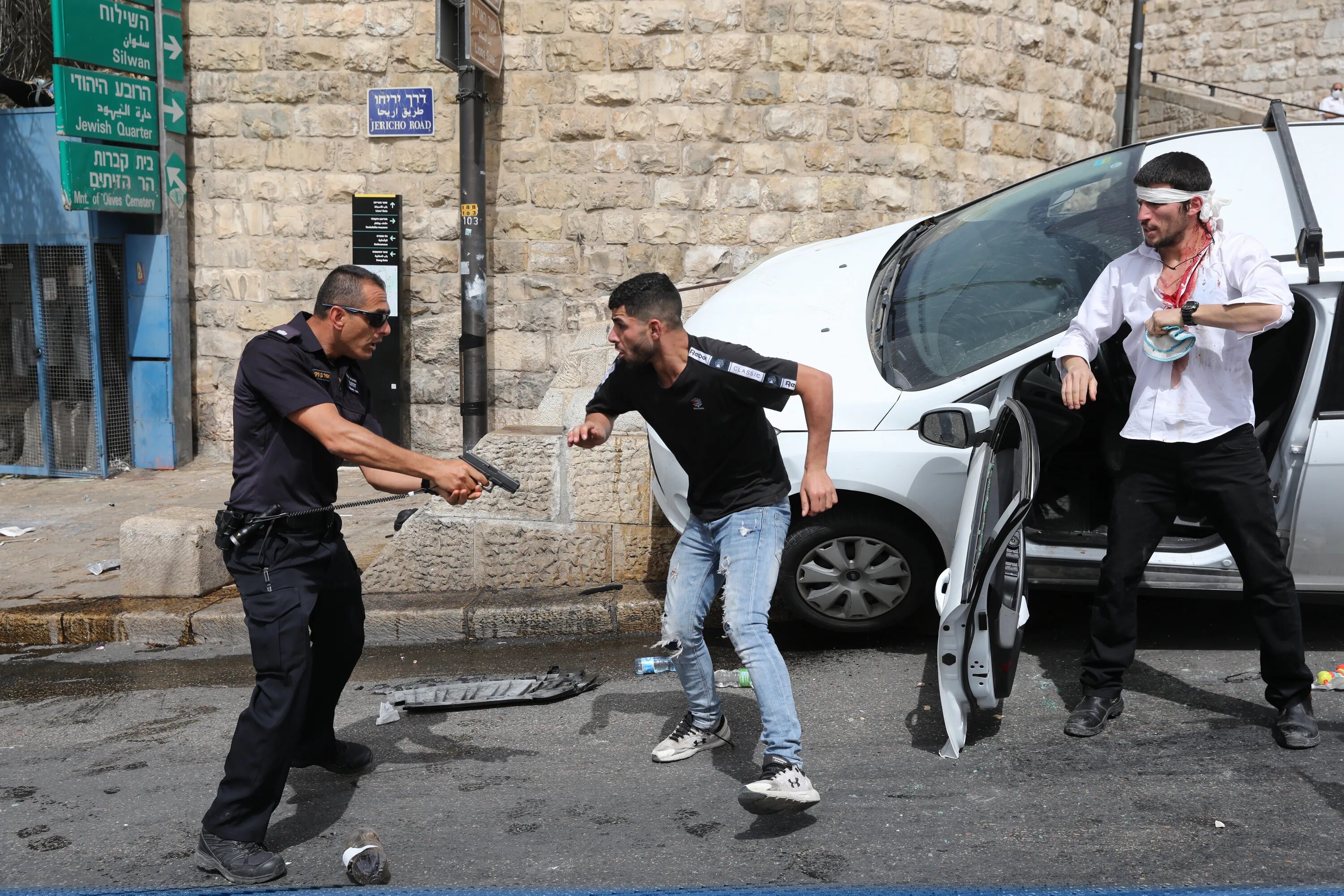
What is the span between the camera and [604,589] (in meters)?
5.98

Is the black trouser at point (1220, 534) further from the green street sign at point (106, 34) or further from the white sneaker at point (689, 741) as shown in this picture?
the green street sign at point (106, 34)

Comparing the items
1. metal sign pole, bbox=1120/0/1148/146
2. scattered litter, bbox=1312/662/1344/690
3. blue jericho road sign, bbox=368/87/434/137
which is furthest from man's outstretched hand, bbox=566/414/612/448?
metal sign pole, bbox=1120/0/1148/146

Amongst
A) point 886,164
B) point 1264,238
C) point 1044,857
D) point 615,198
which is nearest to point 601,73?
point 615,198

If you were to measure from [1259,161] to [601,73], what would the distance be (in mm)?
5793

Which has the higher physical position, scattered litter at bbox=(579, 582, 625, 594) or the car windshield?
the car windshield

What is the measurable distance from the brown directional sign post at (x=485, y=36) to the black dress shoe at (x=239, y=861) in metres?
6.25

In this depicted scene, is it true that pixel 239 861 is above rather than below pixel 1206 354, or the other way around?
below

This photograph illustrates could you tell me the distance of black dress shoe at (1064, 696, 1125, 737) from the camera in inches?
165

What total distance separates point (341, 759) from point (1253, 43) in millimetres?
19844

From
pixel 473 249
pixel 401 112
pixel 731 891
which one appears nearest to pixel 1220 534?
pixel 731 891

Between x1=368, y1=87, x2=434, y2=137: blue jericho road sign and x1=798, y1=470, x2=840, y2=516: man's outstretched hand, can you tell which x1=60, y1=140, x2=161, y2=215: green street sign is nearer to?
x1=368, y1=87, x2=434, y2=137: blue jericho road sign

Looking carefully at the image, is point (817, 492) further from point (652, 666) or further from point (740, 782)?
point (652, 666)

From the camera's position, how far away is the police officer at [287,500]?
342cm

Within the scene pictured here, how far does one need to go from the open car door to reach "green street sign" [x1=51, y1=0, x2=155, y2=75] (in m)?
7.61
